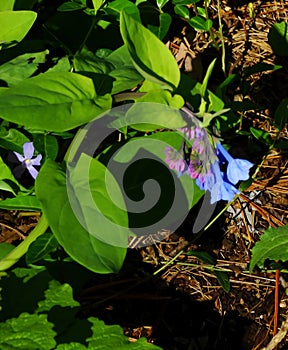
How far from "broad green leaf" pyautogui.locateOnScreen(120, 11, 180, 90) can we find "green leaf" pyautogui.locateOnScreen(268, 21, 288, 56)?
2.14 feet

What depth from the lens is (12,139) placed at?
172 cm

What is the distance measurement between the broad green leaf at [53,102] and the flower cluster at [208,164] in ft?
0.60

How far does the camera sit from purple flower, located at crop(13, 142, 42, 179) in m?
1.71

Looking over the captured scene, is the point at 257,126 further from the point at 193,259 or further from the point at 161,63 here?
the point at 161,63

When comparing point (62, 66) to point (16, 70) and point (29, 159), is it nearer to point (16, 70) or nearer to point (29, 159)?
point (16, 70)

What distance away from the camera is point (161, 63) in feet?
4.75

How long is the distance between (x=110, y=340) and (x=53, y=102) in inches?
18.7

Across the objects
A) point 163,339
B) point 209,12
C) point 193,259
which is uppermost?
point 209,12

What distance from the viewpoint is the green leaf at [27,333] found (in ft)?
3.92

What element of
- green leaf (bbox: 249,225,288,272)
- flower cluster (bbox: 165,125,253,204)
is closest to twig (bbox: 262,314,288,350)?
green leaf (bbox: 249,225,288,272)

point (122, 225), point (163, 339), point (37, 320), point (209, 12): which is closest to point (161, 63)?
point (122, 225)

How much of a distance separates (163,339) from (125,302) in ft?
A: 0.44

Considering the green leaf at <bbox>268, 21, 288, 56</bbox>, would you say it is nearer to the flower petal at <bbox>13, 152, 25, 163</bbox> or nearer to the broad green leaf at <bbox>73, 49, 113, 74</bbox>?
the broad green leaf at <bbox>73, 49, 113, 74</bbox>

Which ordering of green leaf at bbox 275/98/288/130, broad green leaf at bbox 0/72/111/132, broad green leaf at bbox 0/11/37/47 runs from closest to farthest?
1. broad green leaf at bbox 0/72/111/132
2. broad green leaf at bbox 0/11/37/47
3. green leaf at bbox 275/98/288/130
